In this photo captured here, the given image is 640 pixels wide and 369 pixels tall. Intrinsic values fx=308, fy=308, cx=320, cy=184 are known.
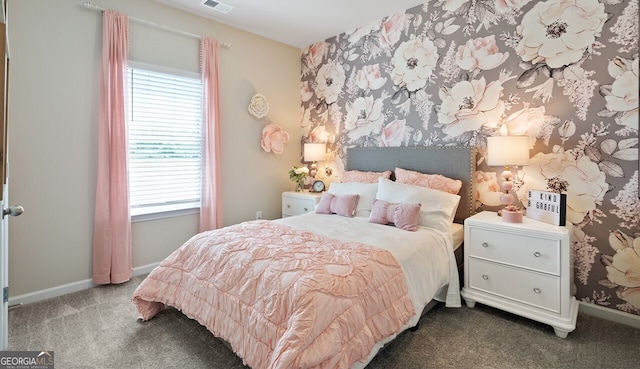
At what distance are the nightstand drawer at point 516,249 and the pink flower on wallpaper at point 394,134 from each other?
1.30 metres

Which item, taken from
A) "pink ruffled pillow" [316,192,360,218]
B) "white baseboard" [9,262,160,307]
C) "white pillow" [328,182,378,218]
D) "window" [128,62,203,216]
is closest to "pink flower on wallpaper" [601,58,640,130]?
"white pillow" [328,182,378,218]

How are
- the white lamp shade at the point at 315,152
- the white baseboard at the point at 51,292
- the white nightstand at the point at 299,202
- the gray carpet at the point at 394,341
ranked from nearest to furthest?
the gray carpet at the point at 394,341 < the white baseboard at the point at 51,292 < the white nightstand at the point at 299,202 < the white lamp shade at the point at 315,152

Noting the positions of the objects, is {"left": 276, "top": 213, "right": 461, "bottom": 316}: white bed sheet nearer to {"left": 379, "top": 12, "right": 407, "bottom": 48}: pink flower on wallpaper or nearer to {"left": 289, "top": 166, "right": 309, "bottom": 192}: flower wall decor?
{"left": 289, "top": 166, "right": 309, "bottom": 192}: flower wall decor

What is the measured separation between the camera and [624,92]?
2.11m

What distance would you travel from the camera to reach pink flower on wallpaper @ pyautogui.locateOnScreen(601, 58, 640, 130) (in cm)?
207

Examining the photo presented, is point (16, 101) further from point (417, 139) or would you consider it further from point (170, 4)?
point (417, 139)

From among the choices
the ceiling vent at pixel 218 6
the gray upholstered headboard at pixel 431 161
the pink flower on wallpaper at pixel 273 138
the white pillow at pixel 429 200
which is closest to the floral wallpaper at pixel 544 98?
the gray upholstered headboard at pixel 431 161

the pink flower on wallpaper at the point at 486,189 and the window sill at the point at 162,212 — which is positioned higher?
the pink flower on wallpaper at the point at 486,189

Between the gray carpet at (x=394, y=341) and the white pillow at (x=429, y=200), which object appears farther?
the white pillow at (x=429, y=200)

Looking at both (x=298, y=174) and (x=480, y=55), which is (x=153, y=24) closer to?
(x=298, y=174)

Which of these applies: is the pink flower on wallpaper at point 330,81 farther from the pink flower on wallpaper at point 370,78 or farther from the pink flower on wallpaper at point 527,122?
the pink flower on wallpaper at point 527,122

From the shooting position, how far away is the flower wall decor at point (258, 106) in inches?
147

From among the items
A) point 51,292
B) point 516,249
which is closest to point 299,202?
point 516,249

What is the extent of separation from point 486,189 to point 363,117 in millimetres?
1565
